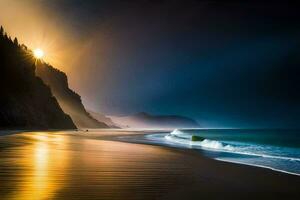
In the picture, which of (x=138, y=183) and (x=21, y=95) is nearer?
(x=138, y=183)

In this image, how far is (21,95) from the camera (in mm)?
116438

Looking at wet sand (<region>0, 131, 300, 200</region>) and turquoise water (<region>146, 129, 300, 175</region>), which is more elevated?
turquoise water (<region>146, 129, 300, 175</region>)

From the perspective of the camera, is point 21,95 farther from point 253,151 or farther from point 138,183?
point 138,183

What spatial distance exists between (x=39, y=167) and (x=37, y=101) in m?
117

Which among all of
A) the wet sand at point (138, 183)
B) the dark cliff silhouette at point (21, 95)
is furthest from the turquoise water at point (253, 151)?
the dark cliff silhouette at point (21, 95)

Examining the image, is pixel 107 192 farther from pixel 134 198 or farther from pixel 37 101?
pixel 37 101

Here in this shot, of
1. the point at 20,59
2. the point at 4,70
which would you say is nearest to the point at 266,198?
the point at 4,70

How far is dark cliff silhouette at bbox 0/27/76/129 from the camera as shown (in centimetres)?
10212

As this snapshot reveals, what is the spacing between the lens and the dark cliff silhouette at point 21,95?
10212cm

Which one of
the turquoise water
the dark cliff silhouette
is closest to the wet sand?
the turquoise water

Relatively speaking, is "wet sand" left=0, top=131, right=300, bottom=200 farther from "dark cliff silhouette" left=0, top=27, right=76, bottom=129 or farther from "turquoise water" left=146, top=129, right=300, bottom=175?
"dark cliff silhouette" left=0, top=27, right=76, bottom=129

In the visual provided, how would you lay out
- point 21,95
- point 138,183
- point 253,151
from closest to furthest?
point 138,183, point 253,151, point 21,95

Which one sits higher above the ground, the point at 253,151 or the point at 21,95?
the point at 21,95

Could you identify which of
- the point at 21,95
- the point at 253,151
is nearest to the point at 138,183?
the point at 253,151
